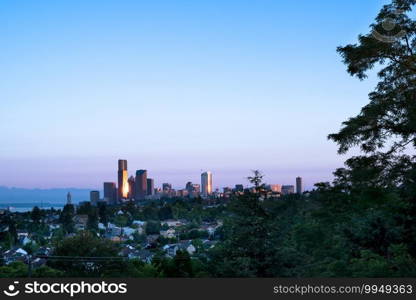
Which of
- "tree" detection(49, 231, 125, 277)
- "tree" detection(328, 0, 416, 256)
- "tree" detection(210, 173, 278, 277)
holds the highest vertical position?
"tree" detection(328, 0, 416, 256)

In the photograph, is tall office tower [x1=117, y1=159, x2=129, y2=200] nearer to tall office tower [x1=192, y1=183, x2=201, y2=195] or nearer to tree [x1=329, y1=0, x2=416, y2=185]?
tall office tower [x1=192, y1=183, x2=201, y2=195]

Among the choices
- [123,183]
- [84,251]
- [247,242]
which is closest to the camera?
[247,242]

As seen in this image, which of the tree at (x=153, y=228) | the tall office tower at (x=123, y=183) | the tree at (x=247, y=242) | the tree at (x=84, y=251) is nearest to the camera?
the tree at (x=247, y=242)

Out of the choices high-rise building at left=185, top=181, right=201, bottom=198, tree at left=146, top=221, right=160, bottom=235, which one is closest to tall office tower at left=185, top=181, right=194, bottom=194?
high-rise building at left=185, top=181, right=201, bottom=198

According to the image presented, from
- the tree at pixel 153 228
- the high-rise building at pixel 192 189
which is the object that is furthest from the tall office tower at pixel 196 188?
the tree at pixel 153 228

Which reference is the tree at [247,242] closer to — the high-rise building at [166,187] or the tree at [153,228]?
the tree at [153,228]

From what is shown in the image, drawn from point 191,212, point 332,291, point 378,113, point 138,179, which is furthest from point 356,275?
point 138,179

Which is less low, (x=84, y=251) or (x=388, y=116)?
(x=388, y=116)

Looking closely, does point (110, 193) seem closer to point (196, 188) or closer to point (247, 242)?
point (196, 188)

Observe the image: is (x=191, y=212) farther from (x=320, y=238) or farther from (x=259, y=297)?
(x=259, y=297)

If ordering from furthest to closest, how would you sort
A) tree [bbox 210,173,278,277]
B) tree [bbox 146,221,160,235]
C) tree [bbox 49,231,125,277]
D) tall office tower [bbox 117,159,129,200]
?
1. tall office tower [bbox 117,159,129,200]
2. tree [bbox 146,221,160,235]
3. tree [bbox 49,231,125,277]
4. tree [bbox 210,173,278,277]

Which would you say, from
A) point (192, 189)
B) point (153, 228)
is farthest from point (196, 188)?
point (153, 228)
